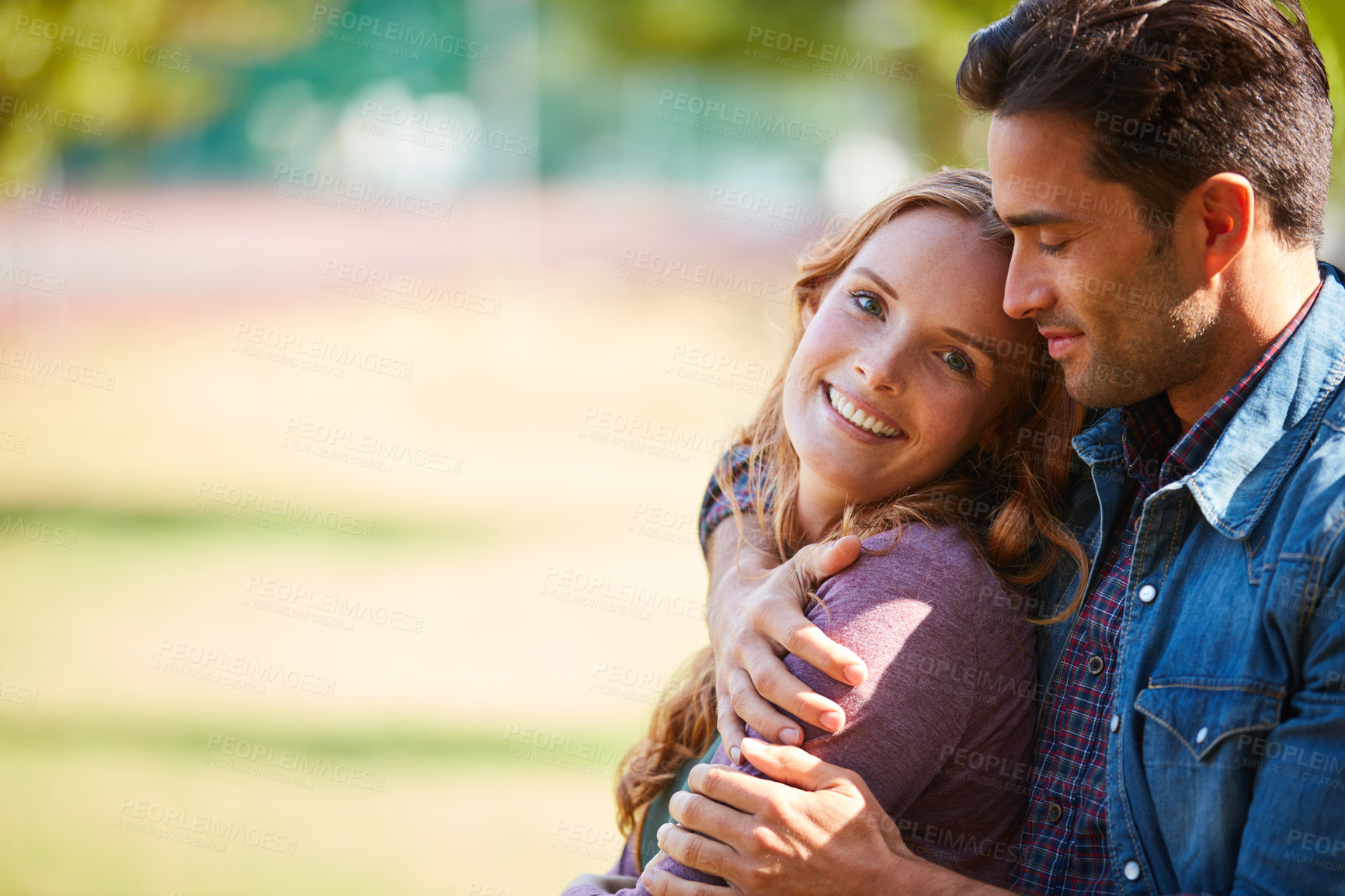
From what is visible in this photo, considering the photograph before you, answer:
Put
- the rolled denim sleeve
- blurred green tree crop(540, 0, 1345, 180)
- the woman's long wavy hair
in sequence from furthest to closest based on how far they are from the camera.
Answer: blurred green tree crop(540, 0, 1345, 180) < the woman's long wavy hair < the rolled denim sleeve

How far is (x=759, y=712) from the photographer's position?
2.13 meters

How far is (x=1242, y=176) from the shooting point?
2117 mm

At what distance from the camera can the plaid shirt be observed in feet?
6.77

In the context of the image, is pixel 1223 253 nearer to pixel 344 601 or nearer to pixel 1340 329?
pixel 1340 329

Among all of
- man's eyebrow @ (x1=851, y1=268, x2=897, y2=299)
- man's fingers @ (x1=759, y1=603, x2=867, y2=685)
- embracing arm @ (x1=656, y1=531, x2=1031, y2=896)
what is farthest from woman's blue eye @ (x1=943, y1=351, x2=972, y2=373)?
man's fingers @ (x1=759, y1=603, x2=867, y2=685)

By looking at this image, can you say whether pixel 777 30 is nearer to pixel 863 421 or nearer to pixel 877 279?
pixel 877 279

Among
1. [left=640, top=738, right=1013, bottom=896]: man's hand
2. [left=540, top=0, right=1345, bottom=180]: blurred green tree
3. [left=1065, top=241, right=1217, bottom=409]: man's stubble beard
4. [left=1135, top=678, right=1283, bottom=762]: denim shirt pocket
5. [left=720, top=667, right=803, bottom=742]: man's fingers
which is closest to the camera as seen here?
[left=1135, top=678, right=1283, bottom=762]: denim shirt pocket

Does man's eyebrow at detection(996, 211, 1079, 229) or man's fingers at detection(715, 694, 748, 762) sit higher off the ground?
man's eyebrow at detection(996, 211, 1079, 229)

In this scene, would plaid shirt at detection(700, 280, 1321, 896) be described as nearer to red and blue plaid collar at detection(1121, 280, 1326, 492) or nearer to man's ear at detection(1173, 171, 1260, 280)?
red and blue plaid collar at detection(1121, 280, 1326, 492)

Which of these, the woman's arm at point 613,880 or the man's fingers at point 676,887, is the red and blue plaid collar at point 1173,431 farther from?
the woman's arm at point 613,880

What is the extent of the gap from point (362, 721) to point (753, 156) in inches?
948

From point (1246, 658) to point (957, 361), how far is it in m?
0.83

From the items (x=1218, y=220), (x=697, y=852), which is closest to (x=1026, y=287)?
(x=1218, y=220)

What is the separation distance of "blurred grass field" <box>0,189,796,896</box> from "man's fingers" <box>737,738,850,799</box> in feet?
6.04
